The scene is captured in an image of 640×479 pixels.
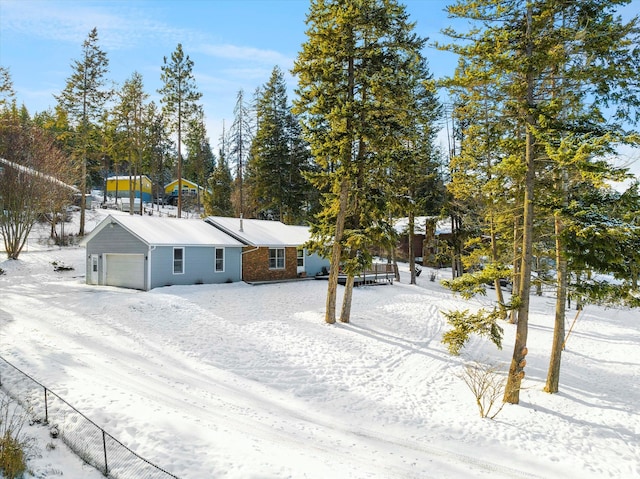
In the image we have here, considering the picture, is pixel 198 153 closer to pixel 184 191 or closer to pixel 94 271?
pixel 184 191

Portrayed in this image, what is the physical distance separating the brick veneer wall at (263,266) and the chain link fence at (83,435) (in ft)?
52.1

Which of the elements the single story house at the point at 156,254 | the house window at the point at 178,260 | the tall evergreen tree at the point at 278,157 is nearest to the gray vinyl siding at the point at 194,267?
the single story house at the point at 156,254

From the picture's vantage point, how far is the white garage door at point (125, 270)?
65.9 ft

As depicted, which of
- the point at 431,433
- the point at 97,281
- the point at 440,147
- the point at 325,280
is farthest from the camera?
the point at 440,147

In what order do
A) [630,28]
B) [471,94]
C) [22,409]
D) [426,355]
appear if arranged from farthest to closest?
[426,355] → [471,94] → [630,28] → [22,409]

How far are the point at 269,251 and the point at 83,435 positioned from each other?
62.9ft

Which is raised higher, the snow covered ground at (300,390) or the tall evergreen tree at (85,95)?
the tall evergreen tree at (85,95)

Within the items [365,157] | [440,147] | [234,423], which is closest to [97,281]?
[365,157]

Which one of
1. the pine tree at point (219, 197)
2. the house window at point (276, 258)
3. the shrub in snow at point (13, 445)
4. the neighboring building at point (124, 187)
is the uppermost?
the neighboring building at point (124, 187)

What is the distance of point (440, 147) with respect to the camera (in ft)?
125

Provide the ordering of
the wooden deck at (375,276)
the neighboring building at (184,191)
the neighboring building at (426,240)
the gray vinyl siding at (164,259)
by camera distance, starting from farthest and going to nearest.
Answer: the neighboring building at (184,191) < the neighboring building at (426,240) < the wooden deck at (375,276) < the gray vinyl siding at (164,259)

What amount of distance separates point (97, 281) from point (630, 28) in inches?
948

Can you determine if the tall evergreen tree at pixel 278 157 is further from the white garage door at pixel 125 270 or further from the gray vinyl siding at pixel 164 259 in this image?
the white garage door at pixel 125 270

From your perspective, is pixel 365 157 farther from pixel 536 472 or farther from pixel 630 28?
pixel 536 472
